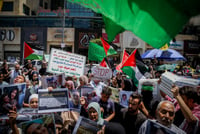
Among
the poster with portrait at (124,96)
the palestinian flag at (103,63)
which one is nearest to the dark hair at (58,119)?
the poster with portrait at (124,96)

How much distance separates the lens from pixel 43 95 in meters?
3.28

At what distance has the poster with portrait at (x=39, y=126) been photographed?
2.49 m

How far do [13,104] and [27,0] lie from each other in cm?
3712

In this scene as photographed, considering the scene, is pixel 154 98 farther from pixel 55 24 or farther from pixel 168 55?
pixel 55 24

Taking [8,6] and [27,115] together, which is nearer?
[27,115]

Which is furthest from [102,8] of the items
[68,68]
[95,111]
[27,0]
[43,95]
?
[27,0]

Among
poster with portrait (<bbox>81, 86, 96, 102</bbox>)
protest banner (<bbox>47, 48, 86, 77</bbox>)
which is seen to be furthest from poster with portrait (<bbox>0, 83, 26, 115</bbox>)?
protest banner (<bbox>47, 48, 86, 77</bbox>)

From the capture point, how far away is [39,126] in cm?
255

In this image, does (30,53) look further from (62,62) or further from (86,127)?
(86,127)

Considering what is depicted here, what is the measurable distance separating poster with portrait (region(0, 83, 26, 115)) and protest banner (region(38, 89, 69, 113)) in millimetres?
353

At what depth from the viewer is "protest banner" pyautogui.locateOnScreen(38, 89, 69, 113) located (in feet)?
10.4

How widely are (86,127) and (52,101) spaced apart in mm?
923

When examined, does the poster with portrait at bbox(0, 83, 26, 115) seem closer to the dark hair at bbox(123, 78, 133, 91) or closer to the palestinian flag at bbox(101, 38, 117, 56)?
the dark hair at bbox(123, 78, 133, 91)

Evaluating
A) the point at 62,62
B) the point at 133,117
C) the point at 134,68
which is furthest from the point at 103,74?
the point at 133,117
